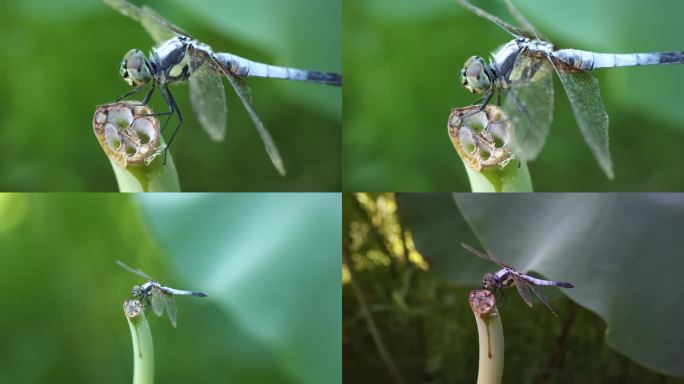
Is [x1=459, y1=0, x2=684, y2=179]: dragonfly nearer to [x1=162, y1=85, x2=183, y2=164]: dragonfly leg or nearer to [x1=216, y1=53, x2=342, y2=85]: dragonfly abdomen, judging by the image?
[x1=216, y1=53, x2=342, y2=85]: dragonfly abdomen

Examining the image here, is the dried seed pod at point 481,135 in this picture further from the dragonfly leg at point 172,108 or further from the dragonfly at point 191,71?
the dragonfly leg at point 172,108

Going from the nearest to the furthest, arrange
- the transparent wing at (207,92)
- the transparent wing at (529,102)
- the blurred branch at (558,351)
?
the transparent wing at (529,102), the transparent wing at (207,92), the blurred branch at (558,351)

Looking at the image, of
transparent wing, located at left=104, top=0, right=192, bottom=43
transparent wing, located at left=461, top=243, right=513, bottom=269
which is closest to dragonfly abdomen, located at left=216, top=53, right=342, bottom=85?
transparent wing, located at left=104, top=0, right=192, bottom=43

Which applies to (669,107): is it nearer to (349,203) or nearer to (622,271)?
(622,271)

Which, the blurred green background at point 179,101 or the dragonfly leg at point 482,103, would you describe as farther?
the blurred green background at point 179,101

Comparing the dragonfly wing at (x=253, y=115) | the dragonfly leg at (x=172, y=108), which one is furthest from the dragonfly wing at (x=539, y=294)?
the dragonfly leg at (x=172, y=108)

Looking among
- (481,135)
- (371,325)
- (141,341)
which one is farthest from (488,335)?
(141,341)
